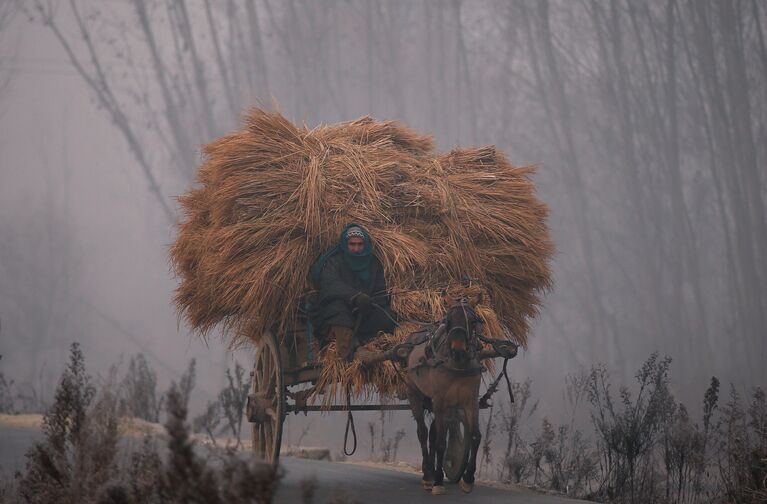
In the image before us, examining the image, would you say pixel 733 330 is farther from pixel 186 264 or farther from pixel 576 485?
pixel 186 264

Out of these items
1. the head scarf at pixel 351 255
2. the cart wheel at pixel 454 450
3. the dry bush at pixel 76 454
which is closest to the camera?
the dry bush at pixel 76 454

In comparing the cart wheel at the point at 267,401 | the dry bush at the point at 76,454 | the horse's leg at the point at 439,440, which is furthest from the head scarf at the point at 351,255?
the dry bush at the point at 76,454

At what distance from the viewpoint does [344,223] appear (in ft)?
29.5

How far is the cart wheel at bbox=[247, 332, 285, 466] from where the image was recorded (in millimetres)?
9008

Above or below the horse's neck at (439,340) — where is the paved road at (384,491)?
below

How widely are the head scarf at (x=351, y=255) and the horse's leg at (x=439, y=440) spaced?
1.54 m

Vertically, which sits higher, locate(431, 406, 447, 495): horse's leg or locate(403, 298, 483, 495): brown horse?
locate(403, 298, 483, 495): brown horse

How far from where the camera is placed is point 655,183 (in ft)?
117

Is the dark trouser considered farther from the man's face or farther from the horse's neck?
the horse's neck

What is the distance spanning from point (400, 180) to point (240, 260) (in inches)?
70.3

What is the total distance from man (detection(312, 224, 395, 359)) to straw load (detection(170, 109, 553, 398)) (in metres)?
0.16

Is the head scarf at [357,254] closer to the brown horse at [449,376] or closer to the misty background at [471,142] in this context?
the brown horse at [449,376]

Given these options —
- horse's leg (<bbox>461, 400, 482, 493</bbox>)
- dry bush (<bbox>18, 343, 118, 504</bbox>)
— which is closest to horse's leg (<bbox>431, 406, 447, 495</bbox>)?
horse's leg (<bbox>461, 400, 482, 493</bbox>)

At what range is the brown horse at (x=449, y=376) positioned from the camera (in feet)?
25.2
